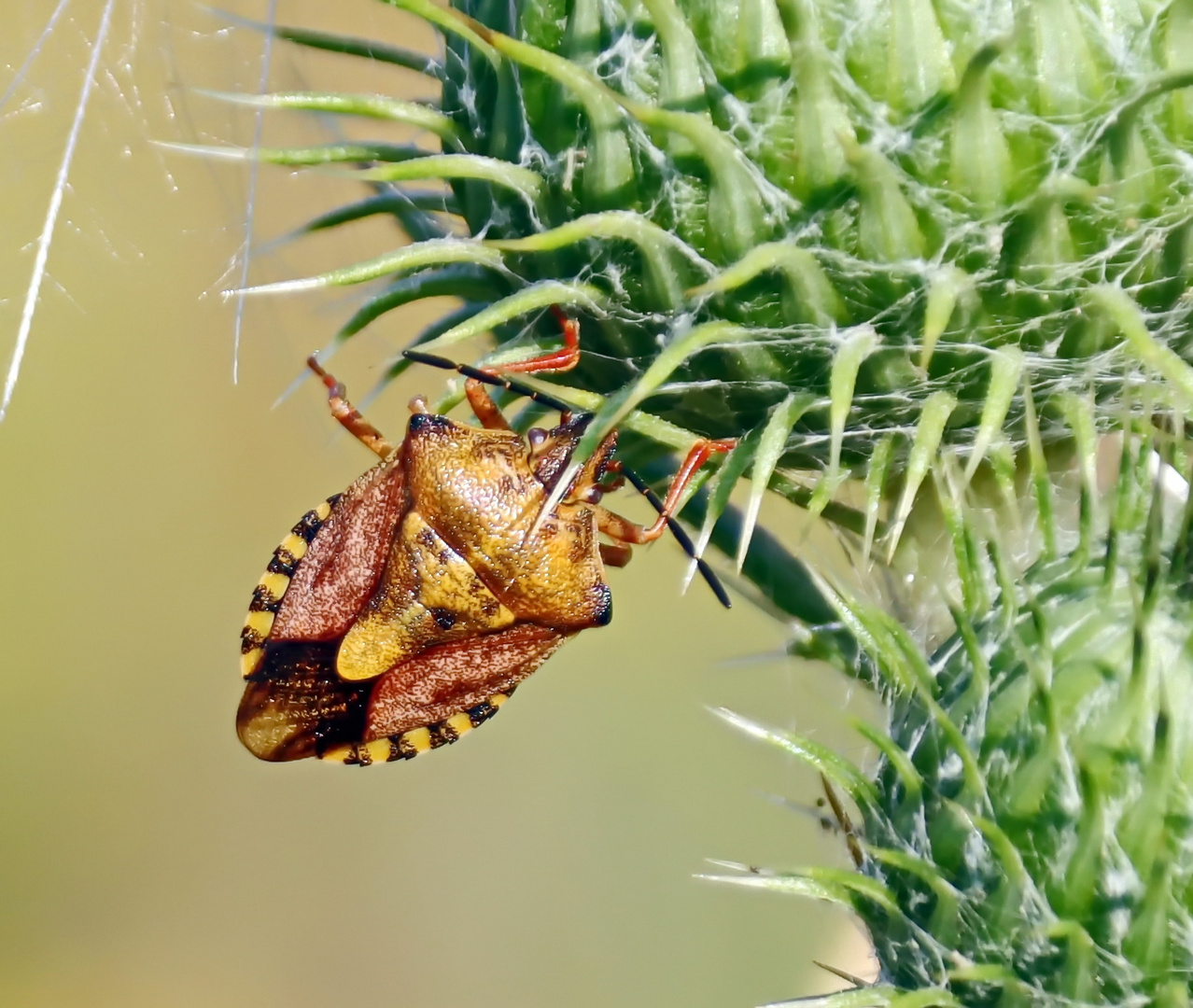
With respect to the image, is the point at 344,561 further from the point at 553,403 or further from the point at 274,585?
the point at 553,403

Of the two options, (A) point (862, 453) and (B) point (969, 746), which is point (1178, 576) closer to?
(B) point (969, 746)

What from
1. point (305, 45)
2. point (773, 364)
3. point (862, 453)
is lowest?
point (862, 453)

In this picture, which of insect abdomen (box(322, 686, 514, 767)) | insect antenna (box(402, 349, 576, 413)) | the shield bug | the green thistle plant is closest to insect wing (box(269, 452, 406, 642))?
the shield bug

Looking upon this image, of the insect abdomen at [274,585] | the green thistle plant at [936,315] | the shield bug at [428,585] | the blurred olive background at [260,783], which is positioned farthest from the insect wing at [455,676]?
the blurred olive background at [260,783]

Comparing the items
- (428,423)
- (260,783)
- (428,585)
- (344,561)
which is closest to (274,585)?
(344,561)

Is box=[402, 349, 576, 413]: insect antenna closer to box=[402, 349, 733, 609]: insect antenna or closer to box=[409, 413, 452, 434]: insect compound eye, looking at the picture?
box=[402, 349, 733, 609]: insect antenna

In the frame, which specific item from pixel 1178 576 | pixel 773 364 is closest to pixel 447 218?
pixel 773 364

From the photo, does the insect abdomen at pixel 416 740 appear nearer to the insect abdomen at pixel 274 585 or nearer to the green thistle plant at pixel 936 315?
the insect abdomen at pixel 274 585
